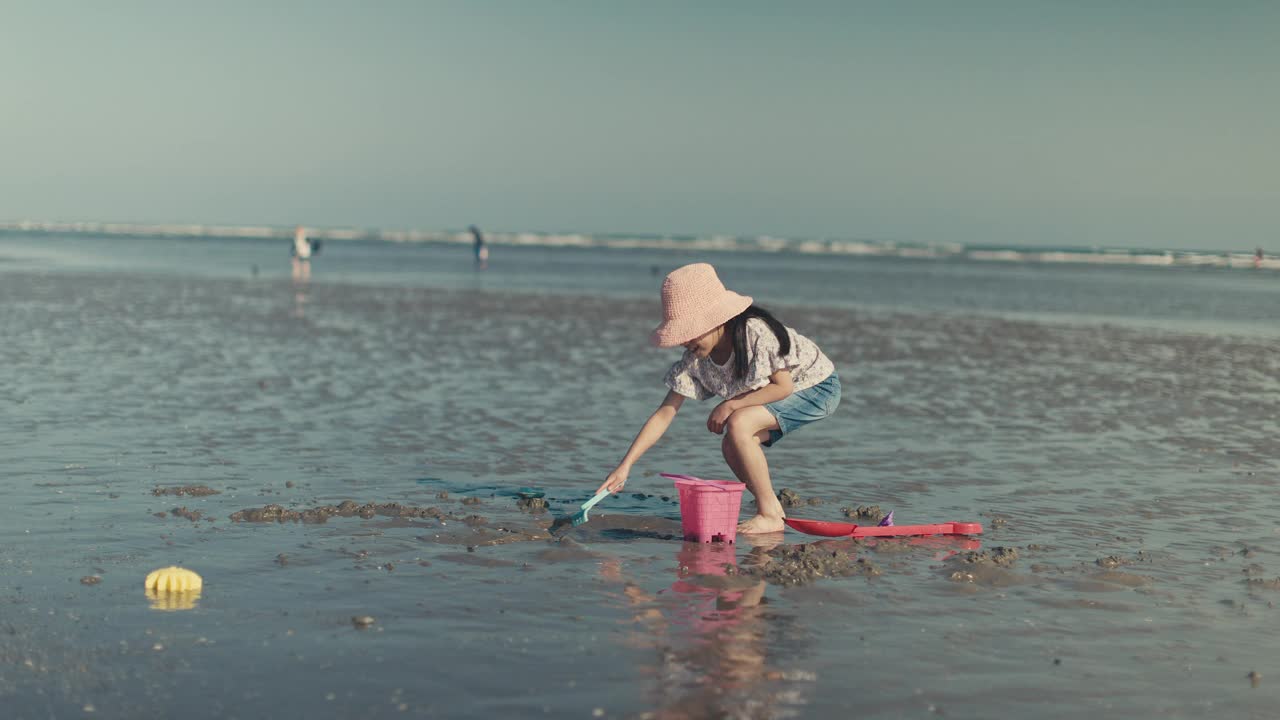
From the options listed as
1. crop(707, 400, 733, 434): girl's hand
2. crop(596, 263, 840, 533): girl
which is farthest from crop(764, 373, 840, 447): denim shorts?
crop(707, 400, 733, 434): girl's hand

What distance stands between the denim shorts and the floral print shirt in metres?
0.09

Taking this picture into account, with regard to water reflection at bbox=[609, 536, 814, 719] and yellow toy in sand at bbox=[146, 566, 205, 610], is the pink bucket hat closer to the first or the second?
water reflection at bbox=[609, 536, 814, 719]

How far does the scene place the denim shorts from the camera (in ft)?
23.3

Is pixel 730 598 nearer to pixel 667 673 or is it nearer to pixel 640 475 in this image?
pixel 667 673

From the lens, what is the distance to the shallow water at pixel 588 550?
14.2 ft

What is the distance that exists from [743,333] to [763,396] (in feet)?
1.33

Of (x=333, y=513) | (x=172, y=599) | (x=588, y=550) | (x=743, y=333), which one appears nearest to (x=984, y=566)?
(x=743, y=333)

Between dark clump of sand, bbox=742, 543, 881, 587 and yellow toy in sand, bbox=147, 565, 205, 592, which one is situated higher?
yellow toy in sand, bbox=147, 565, 205, 592

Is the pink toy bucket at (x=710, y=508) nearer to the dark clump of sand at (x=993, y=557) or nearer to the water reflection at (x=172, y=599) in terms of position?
the dark clump of sand at (x=993, y=557)

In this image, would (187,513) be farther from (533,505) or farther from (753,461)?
(753,461)

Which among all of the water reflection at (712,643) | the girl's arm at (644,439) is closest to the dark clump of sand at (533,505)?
the girl's arm at (644,439)

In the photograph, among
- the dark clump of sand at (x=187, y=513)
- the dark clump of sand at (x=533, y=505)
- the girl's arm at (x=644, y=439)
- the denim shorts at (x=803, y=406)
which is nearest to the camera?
the girl's arm at (x=644, y=439)

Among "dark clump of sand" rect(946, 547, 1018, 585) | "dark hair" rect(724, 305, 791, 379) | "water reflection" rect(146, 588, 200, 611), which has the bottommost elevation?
"dark clump of sand" rect(946, 547, 1018, 585)

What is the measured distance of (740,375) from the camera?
681 centimetres
